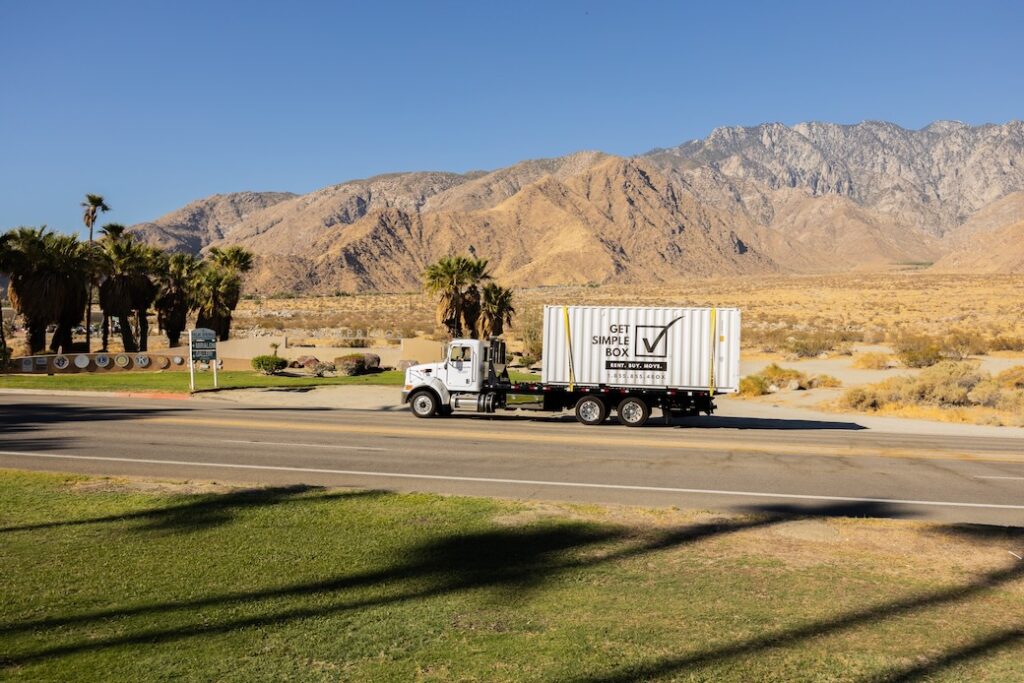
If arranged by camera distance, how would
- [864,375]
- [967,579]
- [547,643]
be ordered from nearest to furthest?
1. [547,643]
2. [967,579]
3. [864,375]

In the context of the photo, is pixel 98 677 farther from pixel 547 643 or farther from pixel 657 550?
pixel 657 550

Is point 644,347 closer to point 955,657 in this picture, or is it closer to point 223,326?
point 955,657

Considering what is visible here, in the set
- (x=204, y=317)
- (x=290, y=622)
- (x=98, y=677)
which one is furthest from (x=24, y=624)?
(x=204, y=317)

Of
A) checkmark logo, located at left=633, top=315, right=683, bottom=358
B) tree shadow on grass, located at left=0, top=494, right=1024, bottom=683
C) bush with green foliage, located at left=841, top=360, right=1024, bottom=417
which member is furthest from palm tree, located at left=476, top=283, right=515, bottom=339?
tree shadow on grass, located at left=0, top=494, right=1024, bottom=683

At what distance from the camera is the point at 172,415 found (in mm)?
25703

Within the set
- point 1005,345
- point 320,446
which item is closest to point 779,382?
point 1005,345

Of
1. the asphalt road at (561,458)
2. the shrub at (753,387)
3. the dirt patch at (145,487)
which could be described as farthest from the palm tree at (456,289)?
the dirt patch at (145,487)

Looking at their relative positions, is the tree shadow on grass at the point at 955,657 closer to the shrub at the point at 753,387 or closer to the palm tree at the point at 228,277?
the shrub at the point at 753,387

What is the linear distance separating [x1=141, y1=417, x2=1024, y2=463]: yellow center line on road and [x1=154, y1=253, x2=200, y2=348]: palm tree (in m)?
37.9

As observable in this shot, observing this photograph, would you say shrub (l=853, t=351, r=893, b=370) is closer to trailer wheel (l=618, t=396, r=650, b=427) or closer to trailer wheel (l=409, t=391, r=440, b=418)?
trailer wheel (l=618, t=396, r=650, b=427)

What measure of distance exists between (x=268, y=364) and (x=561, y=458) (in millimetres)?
28283

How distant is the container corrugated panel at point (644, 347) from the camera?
81.7ft

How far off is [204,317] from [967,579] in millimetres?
56708

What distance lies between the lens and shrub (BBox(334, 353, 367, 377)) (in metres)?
44.0
